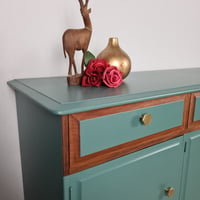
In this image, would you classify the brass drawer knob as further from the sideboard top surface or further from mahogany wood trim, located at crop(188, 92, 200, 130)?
mahogany wood trim, located at crop(188, 92, 200, 130)

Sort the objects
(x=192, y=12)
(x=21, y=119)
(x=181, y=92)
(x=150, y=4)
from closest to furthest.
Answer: (x=181, y=92), (x=21, y=119), (x=150, y=4), (x=192, y=12)

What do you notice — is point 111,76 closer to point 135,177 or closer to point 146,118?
point 146,118

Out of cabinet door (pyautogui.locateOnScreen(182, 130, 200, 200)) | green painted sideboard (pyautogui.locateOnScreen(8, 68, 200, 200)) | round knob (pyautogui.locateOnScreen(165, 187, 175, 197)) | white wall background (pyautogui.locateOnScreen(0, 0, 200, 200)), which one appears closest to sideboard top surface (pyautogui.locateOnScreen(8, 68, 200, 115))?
green painted sideboard (pyautogui.locateOnScreen(8, 68, 200, 200))

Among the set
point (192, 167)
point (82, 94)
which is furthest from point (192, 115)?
point (82, 94)

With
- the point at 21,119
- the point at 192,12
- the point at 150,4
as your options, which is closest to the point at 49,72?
the point at 21,119

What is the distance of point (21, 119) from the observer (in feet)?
2.89

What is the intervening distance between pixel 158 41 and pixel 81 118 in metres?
0.97

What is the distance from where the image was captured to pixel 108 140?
2.09 ft

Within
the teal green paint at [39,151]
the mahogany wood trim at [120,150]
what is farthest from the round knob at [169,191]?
the teal green paint at [39,151]

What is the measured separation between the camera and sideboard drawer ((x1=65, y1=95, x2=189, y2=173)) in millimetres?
584

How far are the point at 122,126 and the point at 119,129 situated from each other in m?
0.01

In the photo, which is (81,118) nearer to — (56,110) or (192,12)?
(56,110)

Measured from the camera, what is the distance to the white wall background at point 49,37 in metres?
0.89

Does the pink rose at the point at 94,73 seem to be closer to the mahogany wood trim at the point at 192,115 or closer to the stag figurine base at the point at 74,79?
the stag figurine base at the point at 74,79
